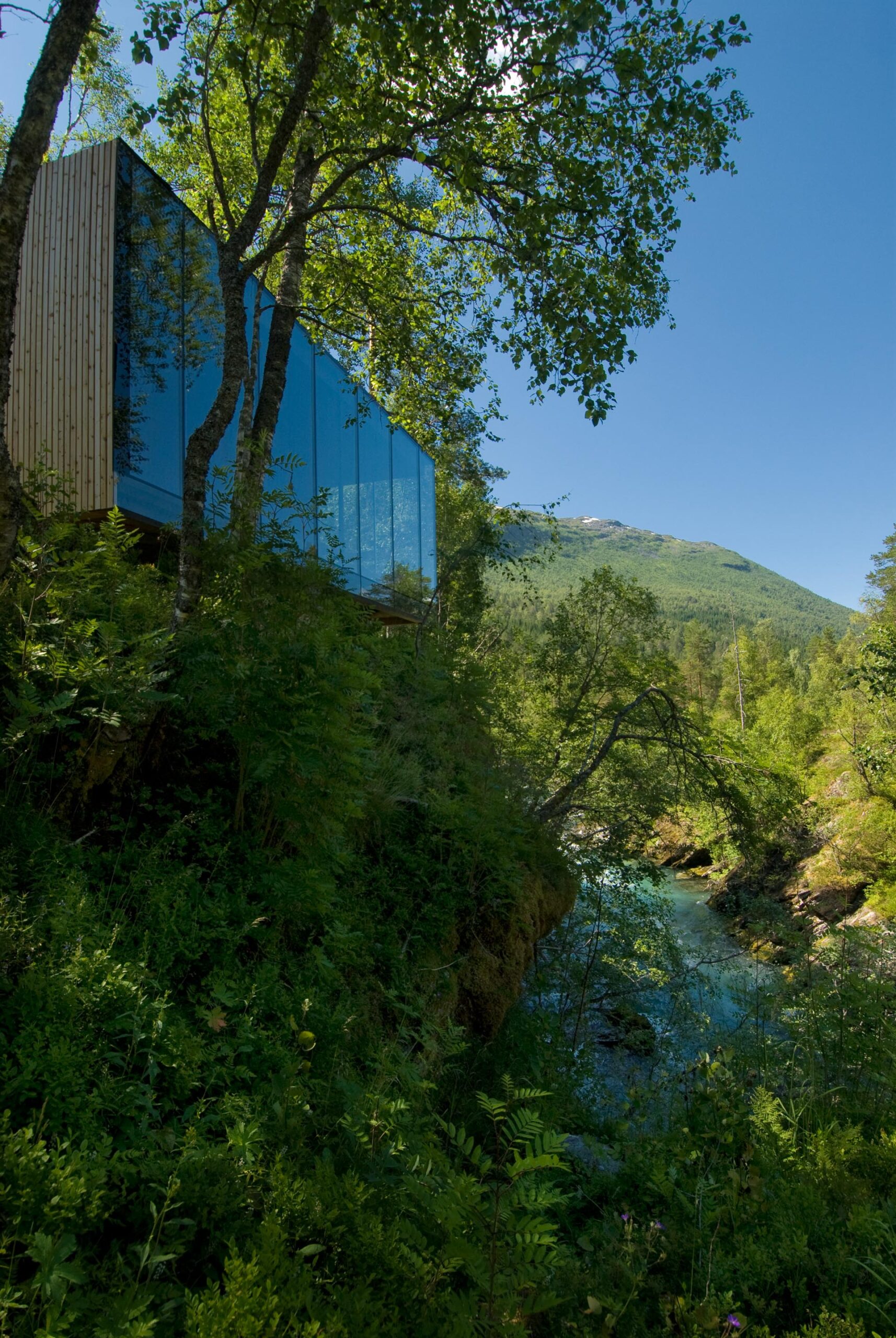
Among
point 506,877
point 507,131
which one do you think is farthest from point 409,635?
point 507,131

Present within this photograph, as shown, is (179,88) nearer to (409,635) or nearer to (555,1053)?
(409,635)

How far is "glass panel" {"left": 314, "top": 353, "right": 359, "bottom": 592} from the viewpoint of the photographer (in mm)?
13125

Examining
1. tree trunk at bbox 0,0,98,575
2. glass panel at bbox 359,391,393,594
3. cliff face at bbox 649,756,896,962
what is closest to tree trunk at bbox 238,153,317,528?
tree trunk at bbox 0,0,98,575

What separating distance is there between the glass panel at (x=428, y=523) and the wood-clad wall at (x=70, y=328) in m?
9.51

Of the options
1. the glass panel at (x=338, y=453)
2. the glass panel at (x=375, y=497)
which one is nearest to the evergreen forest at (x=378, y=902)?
the glass panel at (x=338, y=453)

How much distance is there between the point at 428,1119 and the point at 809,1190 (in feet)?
5.71

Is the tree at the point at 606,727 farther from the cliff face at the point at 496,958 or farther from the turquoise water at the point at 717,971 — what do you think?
the cliff face at the point at 496,958

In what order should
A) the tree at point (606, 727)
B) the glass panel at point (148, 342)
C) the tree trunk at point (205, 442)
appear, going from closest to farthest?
the tree trunk at point (205, 442) → the glass panel at point (148, 342) → the tree at point (606, 727)

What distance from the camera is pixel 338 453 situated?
542 inches

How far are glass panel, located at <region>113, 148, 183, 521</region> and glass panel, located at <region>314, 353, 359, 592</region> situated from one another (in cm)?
352

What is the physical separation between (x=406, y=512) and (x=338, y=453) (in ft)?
11.0

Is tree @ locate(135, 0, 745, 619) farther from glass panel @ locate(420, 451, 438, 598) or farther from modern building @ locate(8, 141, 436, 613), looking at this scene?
glass panel @ locate(420, 451, 438, 598)

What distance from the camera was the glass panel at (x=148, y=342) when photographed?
8.72 meters

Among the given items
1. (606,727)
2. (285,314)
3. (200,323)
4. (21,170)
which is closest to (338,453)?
(200,323)
